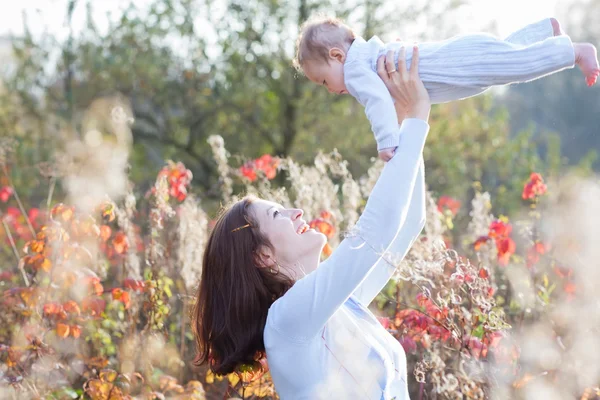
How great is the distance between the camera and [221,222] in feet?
7.35

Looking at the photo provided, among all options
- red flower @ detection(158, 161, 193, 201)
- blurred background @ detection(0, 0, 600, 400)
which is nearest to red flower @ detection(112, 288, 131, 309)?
blurred background @ detection(0, 0, 600, 400)

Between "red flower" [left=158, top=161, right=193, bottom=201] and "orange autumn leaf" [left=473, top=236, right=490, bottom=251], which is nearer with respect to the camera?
"orange autumn leaf" [left=473, top=236, right=490, bottom=251]

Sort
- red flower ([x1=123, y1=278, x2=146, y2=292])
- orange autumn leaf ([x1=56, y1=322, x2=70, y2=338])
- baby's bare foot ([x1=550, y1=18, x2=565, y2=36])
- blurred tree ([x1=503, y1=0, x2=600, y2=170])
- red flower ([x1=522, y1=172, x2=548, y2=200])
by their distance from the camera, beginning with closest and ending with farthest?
baby's bare foot ([x1=550, y1=18, x2=565, y2=36])
orange autumn leaf ([x1=56, y1=322, x2=70, y2=338])
red flower ([x1=123, y1=278, x2=146, y2=292])
red flower ([x1=522, y1=172, x2=548, y2=200])
blurred tree ([x1=503, y1=0, x2=600, y2=170])

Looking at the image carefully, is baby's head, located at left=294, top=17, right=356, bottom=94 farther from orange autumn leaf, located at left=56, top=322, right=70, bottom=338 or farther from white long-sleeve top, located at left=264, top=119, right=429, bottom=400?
orange autumn leaf, located at left=56, top=322, right=70, bottom=338

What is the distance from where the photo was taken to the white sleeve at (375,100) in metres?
2.04

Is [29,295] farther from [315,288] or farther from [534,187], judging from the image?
[534,187]

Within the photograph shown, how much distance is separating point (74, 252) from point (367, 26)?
622 cm

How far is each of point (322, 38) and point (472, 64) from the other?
1.87 ft

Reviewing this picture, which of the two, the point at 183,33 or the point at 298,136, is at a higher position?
the point at 183,33

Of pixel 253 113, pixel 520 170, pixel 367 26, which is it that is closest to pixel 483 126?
pixel 520 170

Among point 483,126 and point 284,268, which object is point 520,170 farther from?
point 284,268

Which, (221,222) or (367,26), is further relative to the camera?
(367,26)

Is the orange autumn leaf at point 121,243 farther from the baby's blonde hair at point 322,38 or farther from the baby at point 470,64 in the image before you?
the baby at point 470,64

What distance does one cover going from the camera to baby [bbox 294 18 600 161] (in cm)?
218
